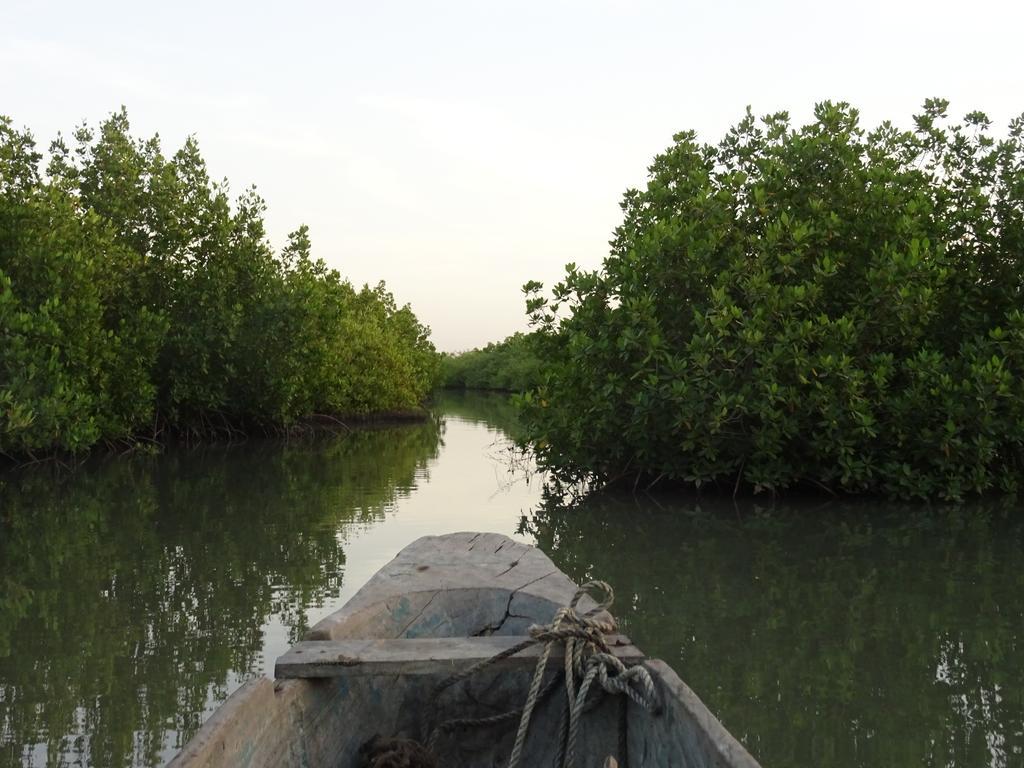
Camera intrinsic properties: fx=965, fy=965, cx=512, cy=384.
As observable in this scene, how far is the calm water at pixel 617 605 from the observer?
4508 millimetres

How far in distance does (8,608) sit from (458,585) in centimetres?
435

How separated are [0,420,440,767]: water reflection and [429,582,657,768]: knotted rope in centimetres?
189

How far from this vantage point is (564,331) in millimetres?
13750

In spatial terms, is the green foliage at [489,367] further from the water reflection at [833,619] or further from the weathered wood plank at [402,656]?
the weathered wood plank at [402,656]

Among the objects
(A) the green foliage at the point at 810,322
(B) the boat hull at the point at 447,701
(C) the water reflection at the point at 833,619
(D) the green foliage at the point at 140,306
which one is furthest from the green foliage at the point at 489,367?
(B) the boat hull at the point at 447,701

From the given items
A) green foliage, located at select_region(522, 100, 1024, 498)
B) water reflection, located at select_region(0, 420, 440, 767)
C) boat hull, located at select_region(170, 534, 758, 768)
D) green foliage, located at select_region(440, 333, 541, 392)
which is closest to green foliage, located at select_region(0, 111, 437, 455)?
water reflection, located at select_region(0, 420, 440, 767)

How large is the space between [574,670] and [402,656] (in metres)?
0.56

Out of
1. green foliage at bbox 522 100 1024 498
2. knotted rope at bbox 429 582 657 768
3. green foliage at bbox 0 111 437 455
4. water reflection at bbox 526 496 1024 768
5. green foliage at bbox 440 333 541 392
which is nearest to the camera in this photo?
knotted rope at bbox 429 582 657 768

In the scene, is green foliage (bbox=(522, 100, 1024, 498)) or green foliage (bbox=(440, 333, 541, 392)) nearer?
green foliage (bbox=(522, 100, 1024, 498))

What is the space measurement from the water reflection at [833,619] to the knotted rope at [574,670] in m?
1.49

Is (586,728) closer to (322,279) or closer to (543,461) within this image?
(543,461)

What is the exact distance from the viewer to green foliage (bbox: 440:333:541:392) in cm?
6638

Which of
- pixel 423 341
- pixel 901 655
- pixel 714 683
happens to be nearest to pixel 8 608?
pixel 714 683

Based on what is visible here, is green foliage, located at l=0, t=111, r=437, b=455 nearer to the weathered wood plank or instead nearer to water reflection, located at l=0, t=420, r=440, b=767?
water reflection, located at l=0, t=420, r=440, b=767
